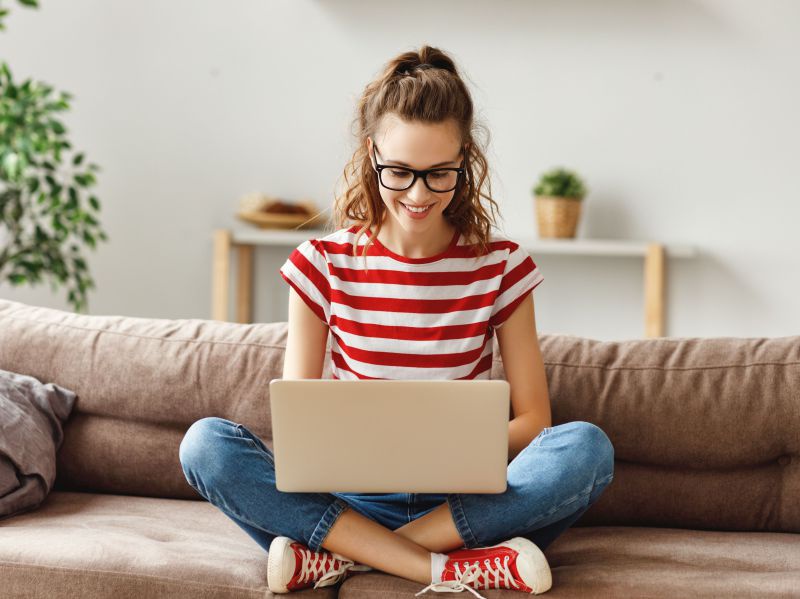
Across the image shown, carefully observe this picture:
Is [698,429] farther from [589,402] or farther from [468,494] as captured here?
[468,494]

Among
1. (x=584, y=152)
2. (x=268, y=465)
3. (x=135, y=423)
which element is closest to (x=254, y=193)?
(x=584, y=152)

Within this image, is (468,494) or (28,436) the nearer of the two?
(468,494)

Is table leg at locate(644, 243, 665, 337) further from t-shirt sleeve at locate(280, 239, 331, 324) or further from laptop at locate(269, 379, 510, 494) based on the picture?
laptop at locate(269, 379, 510, 494)

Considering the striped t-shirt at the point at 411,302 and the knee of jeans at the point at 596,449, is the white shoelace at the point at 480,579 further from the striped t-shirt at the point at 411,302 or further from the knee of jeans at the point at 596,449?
the striped t-shirt at the point at 411,302

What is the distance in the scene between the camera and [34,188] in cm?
299

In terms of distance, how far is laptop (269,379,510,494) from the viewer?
1245 millimetres

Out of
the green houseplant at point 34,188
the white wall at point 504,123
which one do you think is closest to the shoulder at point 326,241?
the green houseplant at point 34,188

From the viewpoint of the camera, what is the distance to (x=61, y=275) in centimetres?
303

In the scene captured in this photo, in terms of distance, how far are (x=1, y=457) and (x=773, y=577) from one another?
1.27 meters

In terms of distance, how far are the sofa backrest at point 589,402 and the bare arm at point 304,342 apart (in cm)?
19

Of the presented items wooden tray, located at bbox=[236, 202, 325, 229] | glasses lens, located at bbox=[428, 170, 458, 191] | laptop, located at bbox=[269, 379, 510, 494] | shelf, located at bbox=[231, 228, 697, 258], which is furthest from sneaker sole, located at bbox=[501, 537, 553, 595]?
wooden tray, located at bbox=[236, 202, 325, 229]

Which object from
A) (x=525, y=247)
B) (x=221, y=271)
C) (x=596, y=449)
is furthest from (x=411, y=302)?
(x=221, y=271)

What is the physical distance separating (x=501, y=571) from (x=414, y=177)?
0.61 metres

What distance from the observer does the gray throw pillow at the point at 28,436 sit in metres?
1.67
